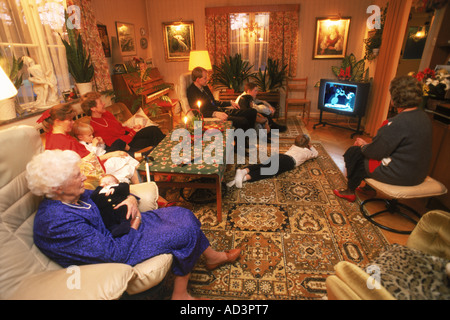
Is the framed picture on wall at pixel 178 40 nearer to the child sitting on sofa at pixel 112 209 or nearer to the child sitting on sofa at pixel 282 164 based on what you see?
the child sitting on sofa at pixel 282 164

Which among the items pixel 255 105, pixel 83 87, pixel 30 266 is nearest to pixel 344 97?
pixel 255 105

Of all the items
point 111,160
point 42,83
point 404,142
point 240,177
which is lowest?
point 240,177

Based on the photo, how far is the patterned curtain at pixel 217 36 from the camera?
5484 mm

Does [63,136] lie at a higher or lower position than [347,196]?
A: higher

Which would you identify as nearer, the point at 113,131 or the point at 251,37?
the point at 113,131

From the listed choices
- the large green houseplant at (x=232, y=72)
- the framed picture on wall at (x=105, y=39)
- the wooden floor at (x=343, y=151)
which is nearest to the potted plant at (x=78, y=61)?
the framed picture on wall at (x=105, y=39)

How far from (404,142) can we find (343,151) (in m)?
2.02

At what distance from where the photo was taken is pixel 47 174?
1204 millimetres

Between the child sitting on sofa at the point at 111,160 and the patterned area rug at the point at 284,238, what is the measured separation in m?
0.74

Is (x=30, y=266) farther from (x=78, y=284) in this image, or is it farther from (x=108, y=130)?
(x=108, y=130)

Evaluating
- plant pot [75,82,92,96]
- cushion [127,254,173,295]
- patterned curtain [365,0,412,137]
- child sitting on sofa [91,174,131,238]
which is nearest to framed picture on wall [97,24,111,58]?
plant pot [75,82,92,96]

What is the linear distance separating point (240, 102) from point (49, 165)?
10.6 feet
